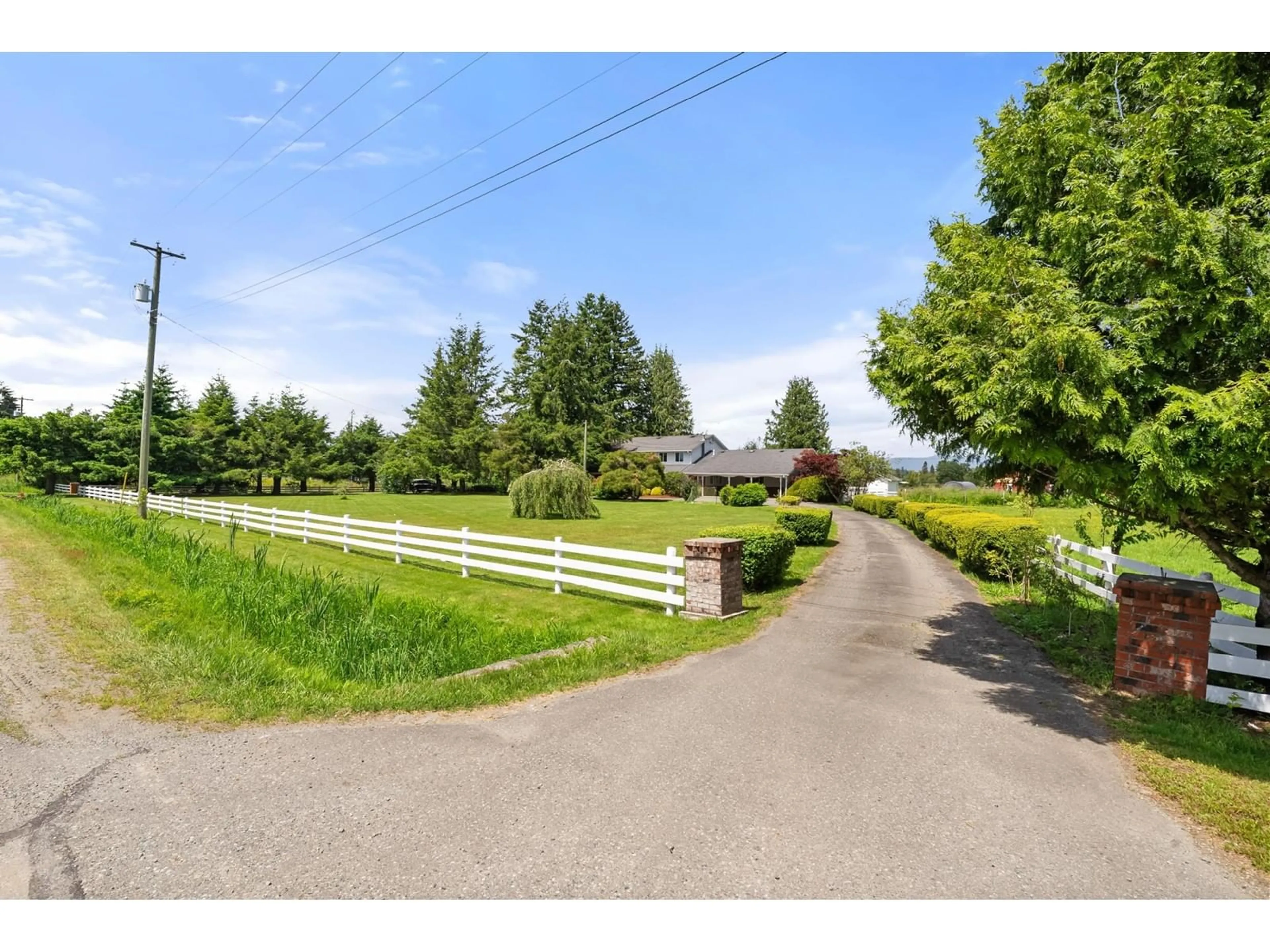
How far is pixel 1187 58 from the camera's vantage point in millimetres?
4531

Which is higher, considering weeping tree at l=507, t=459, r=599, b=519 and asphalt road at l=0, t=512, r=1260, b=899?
weeping tree at l=507, t=459, r=599, b=519

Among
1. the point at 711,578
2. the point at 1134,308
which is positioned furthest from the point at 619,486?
the point at 1134,308

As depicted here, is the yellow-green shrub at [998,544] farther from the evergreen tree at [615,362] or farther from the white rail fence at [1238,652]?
the evergreen tree at [615,362]

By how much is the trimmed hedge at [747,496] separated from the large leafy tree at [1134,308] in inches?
1228

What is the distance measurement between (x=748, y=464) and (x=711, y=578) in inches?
1825

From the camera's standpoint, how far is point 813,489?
43.1m

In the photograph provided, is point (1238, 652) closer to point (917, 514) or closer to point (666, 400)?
point (917, 514)

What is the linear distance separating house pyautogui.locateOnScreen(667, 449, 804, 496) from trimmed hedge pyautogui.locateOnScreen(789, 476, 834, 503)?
13.2 ft

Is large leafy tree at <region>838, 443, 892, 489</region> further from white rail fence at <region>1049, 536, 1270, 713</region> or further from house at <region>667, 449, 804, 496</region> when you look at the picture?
white rail fence at <region>1049, 536, 1270, 713</region>

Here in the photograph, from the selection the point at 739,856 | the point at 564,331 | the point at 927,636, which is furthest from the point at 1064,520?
the point at 564,331

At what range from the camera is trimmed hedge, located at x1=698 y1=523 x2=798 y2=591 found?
10.1 m

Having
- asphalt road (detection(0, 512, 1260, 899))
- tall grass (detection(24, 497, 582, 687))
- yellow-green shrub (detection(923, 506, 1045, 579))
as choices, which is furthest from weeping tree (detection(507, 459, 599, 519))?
asphalt road (detection(0, 512, 1260, 899))

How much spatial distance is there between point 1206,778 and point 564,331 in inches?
2168
